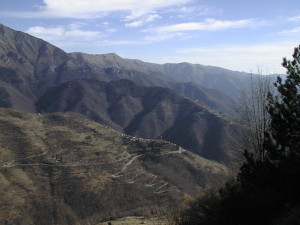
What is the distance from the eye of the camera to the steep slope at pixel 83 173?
68188 millimetres

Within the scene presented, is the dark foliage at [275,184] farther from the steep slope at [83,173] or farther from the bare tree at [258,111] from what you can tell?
the steep slope at [83,173]

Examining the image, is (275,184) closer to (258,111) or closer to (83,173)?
(258,111)

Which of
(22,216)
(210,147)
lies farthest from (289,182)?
(210,147)

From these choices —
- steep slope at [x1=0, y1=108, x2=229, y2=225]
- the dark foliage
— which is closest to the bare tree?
the dark foliage

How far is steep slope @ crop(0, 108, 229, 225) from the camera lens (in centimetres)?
6819

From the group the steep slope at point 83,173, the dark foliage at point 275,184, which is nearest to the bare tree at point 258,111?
the dark foliage at point 275,184

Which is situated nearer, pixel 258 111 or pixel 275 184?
pixel 275 184

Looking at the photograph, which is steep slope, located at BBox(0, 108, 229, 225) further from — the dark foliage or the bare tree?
the dark foliage

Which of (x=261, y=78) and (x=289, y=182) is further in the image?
(x=261, y=78)

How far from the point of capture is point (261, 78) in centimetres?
2461

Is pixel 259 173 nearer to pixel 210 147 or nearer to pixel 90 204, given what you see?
pixel 90 204

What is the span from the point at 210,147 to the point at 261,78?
483 ft

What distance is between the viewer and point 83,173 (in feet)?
280

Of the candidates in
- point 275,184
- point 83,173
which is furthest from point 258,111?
point 83,173
